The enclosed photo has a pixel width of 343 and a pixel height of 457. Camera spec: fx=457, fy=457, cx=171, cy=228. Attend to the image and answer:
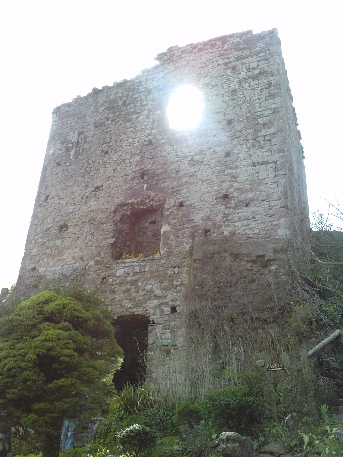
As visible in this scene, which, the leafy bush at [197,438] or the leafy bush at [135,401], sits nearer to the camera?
the leafy bush at [197,438]

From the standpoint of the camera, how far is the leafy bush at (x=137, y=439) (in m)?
6.18

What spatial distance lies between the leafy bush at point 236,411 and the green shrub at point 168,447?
58 centimetres

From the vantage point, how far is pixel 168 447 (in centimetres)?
598

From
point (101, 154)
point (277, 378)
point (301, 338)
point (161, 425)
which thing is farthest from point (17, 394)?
point (101, 154)

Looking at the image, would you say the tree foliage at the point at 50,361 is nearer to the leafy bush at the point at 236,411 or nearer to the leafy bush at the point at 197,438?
the leafy bush at the point at 197,438

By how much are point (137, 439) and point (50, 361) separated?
1.79 meters

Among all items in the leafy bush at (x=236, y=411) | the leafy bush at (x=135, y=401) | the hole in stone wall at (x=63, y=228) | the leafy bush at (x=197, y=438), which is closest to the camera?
the leafy bush at (x=197, y=438)

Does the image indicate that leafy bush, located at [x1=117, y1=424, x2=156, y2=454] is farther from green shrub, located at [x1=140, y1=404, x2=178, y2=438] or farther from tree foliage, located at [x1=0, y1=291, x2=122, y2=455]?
tree foliage, located at [x1=0, y1=291, x2=122, y2=455]

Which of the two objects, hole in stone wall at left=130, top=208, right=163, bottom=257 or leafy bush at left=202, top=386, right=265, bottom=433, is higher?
hole in stone wall at left=130, top=208, right=163, bottom=257

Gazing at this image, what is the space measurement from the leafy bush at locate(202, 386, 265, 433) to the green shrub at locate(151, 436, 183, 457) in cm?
58

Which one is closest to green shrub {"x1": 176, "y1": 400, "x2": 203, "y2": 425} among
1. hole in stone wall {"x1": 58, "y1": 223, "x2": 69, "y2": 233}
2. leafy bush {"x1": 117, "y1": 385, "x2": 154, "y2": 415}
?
leafy bush {"x1": 117, "y1": 385, "x2": 154, "y2": 415}

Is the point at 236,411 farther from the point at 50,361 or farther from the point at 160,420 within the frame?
the point at 50,361

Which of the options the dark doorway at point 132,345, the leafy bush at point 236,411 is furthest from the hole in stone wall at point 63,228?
the leafy bush at point 236,411

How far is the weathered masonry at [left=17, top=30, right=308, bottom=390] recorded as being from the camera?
10078mm
